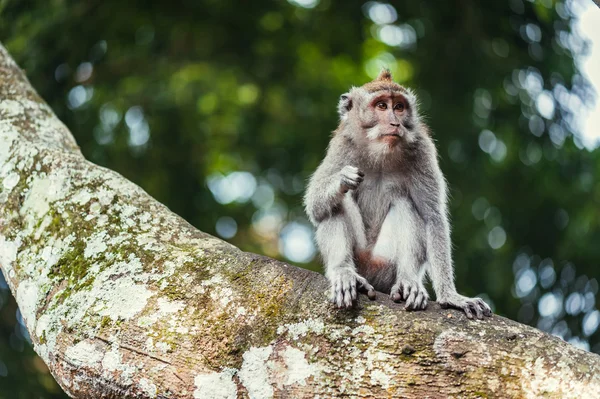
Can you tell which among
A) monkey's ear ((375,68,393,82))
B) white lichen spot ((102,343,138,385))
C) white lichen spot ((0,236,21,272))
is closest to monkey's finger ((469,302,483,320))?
white lichen spot ((102,343,138,385))

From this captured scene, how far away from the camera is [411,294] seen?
487 cm

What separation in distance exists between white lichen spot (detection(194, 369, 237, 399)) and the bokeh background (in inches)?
289

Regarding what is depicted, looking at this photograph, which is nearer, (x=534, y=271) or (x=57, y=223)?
(x=57, y=223)

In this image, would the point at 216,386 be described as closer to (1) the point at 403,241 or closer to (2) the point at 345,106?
(1) the point at 403,241

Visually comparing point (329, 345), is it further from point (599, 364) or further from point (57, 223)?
point (57, 223)

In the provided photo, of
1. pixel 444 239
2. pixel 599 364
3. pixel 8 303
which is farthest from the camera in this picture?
pixel 8 303

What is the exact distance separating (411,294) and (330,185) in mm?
1876

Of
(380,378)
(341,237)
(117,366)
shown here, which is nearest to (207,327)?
(117,366)

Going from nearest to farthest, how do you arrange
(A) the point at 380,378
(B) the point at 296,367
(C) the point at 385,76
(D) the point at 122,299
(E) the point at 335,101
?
(A) the point at 380,378, (B) the point at 296,367, (D) the point at 122,299, (C) the point at 385,76, (E) the point at 335,101

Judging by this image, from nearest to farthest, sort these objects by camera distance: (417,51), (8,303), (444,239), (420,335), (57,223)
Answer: (420,335), (57,223), (444,239), (8,303), (417,51)

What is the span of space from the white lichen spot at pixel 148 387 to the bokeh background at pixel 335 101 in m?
7.08

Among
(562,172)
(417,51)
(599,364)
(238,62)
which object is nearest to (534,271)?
(562,172)

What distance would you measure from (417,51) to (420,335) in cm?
1040

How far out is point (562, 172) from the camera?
41.5 ft
